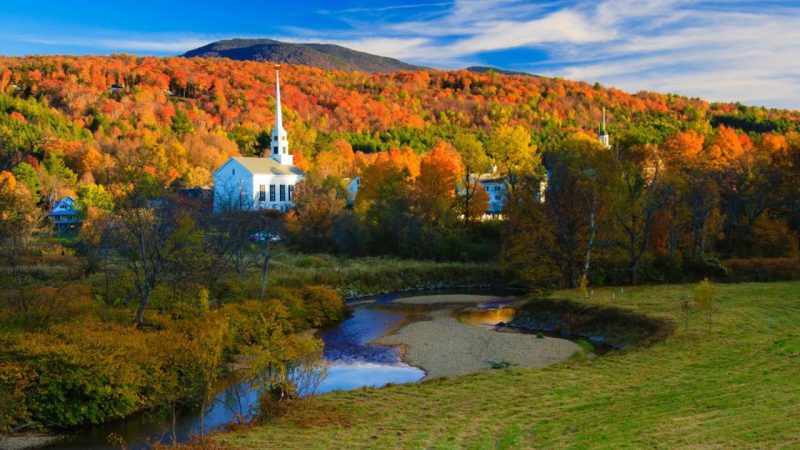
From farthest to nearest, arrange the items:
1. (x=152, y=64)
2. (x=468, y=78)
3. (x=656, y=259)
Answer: (x=468, y=78) < (x=152, y=64) < (x=656, y=259)

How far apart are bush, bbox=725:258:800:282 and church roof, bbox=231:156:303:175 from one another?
4729cm

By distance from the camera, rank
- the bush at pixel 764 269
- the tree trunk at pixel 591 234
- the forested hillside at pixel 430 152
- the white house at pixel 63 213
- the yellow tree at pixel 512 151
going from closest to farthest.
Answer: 1. the tree trunk at pixel 591 234
2. the bush at pixel 764 269
3. the forested hillside at pixel 430 152
4. the yellow tree at pixel 512 151
5. the white house at pixel 63 213

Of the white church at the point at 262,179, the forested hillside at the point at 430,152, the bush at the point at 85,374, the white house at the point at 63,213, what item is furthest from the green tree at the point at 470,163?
the bush at the point at 85,374

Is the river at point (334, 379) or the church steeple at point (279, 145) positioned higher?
the church steeple at point (279, 145)

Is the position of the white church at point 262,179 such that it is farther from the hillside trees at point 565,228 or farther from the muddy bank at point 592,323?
the muddy bank at point 592,323

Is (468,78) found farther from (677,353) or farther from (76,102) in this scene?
(677,353)

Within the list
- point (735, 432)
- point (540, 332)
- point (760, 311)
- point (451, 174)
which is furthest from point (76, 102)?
point (735, 432)

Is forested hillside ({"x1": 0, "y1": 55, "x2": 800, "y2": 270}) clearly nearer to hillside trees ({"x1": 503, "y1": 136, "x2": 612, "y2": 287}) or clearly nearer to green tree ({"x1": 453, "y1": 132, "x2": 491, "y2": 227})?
hillside trees ({"x1": 503, "y1": 136, "x2": 612, "y2": 287})

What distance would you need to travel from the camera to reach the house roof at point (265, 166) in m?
73.6

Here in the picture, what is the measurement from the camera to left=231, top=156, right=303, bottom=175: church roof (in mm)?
73688

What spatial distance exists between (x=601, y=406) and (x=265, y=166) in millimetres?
61889

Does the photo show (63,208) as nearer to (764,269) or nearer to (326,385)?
(326,385)

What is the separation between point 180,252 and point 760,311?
985 inches

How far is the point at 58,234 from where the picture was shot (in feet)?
217
